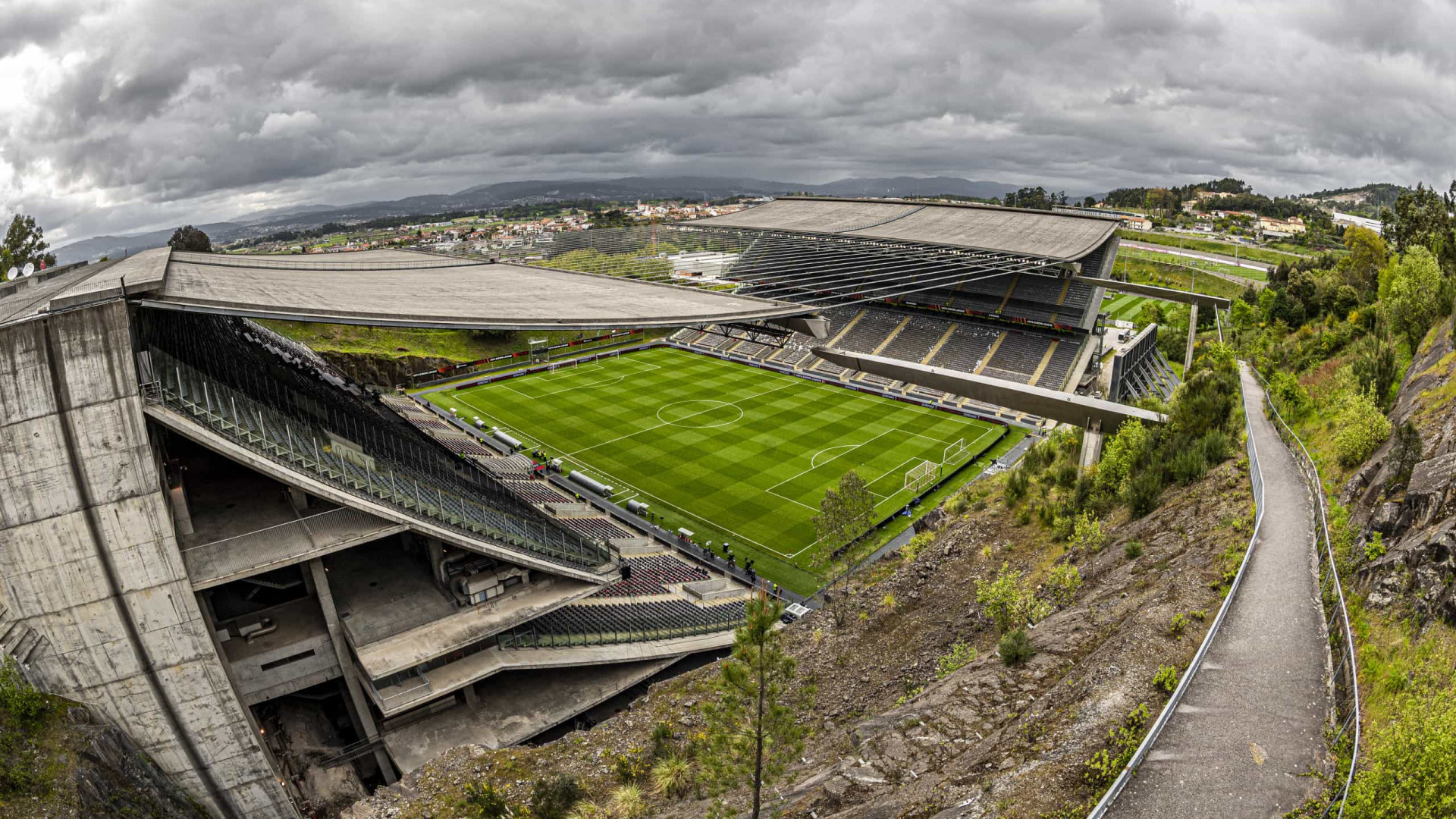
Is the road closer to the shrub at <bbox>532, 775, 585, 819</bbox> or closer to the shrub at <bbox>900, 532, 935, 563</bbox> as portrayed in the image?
the shrub at <bbox>900, 532, 935, 563</bbox>

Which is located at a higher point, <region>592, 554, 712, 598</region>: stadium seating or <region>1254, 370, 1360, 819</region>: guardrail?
<region>1254, 370, 1360, 819</region>: guardrail

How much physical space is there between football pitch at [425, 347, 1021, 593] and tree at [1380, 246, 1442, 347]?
769 inches

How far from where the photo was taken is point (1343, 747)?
9656 millimetres

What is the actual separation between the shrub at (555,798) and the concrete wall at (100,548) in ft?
30.0

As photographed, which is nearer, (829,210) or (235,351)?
(235,351)

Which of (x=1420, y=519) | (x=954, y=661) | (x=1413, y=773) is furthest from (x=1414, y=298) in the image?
(x=1413, y=773)

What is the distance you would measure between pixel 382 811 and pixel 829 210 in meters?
64.5

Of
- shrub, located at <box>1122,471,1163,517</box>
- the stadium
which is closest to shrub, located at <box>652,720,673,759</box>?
the stadium

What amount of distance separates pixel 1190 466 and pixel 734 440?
28.4 metres

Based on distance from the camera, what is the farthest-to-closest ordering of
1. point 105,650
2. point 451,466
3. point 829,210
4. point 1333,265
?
point 829,210
point 1333,265
point 451,466
point 105,650

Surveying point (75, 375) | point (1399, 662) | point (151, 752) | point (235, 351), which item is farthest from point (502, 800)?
point (235, 351)

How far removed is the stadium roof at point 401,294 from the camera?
18.8 m

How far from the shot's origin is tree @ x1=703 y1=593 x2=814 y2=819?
37.2 ft

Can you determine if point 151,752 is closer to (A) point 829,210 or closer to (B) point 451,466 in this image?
(B) point 451,466
